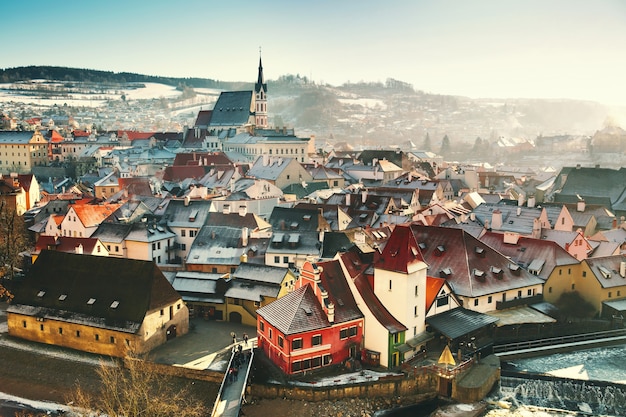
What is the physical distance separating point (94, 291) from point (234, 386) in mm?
13177

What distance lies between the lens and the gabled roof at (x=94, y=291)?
121ft

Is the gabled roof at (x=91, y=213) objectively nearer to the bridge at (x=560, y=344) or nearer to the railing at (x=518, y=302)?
the railing at (x=518, y=302)

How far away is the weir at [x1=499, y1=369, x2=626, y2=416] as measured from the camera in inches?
1276

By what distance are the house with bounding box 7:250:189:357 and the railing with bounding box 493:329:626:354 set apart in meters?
20.3

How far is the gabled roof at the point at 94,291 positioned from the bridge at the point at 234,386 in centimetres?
677

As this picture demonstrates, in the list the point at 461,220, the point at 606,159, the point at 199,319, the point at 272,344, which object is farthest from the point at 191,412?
the point at 606,159

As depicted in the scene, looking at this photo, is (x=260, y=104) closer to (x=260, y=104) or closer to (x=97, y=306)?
(x=260, y=104)

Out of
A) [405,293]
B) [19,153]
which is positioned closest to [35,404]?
[405,293]

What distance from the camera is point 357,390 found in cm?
3142

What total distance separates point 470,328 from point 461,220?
21.4 meters

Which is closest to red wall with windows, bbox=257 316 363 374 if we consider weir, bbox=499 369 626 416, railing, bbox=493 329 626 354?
weir, bbox=499 369 626 416

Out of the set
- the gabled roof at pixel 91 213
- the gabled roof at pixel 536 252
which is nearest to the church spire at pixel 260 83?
the gabled roof at pixel 91 213

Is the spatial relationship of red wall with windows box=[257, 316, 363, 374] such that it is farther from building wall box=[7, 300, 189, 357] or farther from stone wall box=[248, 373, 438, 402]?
building wall box=[7, 300, 189, 357]

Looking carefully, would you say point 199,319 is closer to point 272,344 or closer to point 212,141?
point 272,344
